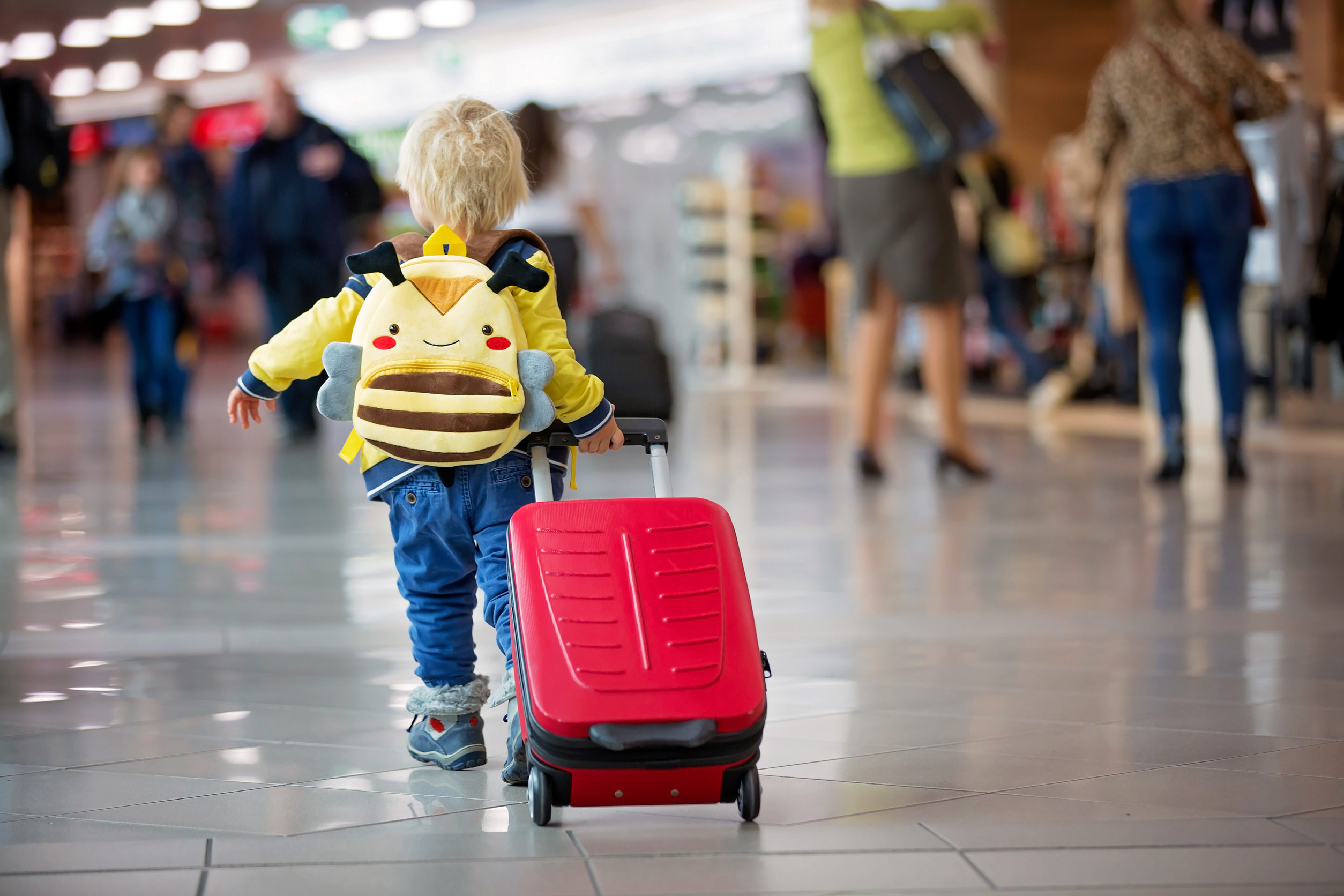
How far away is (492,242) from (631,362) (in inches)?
217

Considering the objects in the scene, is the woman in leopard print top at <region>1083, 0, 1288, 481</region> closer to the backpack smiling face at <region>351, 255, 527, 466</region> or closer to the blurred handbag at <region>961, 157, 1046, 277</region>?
the backpack smiling face at <region>351, 255, 527, 466</region>

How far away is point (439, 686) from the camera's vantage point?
257 centimetres

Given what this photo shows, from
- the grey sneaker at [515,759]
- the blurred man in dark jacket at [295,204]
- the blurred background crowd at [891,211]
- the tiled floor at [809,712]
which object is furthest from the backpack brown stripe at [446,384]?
the blurred man in dark jacket at [295,204]

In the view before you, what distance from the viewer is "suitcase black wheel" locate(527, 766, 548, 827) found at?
2113 millimetres

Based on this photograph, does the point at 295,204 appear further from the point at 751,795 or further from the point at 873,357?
the point at 751,795

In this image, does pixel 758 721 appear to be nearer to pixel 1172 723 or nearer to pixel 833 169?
pixel 1172 723

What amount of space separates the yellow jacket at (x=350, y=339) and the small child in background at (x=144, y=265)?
7.16m

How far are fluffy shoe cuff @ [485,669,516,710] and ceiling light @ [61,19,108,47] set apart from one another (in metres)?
21.7

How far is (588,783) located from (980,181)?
31.4ft

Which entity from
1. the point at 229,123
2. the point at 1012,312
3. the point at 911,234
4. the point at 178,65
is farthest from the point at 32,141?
the point at 229,123

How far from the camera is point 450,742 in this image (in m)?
2.52

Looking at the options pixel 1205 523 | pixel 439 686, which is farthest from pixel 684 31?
pixel 439 686

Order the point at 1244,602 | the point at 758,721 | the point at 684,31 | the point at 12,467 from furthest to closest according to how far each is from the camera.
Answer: the point at 684,31 → the point at 12,467 → the point at 1244,602 → the point at 758,721

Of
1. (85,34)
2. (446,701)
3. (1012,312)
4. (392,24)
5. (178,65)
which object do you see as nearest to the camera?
(446,701)
